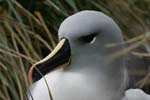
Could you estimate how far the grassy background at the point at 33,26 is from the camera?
2643 mm

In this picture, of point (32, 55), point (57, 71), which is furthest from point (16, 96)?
point (57, 71)

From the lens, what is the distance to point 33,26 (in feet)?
9.42

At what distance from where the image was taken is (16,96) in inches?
104

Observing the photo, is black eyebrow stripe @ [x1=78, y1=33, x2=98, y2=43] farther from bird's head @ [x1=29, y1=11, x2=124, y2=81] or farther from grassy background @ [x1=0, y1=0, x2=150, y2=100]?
grassy background @ [x1=0, y1=0, x2=150, y2=100]

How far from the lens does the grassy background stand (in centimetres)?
264

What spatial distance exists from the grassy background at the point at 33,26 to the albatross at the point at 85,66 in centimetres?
55

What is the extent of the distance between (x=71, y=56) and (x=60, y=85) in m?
0.11

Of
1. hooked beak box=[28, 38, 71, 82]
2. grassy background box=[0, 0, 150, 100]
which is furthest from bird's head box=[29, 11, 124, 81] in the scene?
grassy background box=[0, 0, 150, 100]

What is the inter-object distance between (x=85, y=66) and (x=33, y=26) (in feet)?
2.78

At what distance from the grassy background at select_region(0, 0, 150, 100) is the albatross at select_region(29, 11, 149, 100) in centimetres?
55

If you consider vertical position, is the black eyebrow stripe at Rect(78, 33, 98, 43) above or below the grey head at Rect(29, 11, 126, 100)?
above

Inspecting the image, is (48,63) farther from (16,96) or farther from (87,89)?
(16,96)

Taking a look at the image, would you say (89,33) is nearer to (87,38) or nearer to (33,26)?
(87,38)

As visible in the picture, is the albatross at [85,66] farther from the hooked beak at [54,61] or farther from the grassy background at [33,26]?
the grassy background at [33,26]
